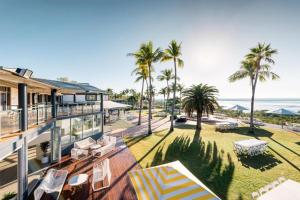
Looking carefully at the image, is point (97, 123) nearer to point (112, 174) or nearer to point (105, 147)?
point (105, 147)

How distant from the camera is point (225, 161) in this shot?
11.3 meters

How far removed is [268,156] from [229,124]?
10.4 m

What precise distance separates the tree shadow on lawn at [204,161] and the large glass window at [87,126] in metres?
7.85

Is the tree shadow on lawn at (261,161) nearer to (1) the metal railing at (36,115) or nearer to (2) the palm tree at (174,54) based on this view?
(2) the palm tree at (174,54)

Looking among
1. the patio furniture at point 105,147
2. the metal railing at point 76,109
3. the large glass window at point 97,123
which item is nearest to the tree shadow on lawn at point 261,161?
the patio furniture at point 105,147

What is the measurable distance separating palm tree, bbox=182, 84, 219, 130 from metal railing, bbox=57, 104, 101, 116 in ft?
43.5

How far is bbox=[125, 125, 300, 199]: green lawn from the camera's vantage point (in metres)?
8.44

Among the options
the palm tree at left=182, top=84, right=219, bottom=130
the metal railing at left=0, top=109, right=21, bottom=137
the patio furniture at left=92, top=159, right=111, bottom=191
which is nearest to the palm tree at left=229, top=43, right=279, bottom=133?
the palm tree at left=182, top=84, right=219, bottom=130

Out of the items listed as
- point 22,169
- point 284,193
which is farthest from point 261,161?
point 22,169

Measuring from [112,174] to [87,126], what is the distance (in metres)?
8.02

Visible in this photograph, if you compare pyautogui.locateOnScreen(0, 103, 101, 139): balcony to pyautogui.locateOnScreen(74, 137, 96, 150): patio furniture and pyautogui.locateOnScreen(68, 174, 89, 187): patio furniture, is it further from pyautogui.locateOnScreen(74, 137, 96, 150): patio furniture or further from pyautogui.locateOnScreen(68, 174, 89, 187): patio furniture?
pyautogui.locateOnScreen(68, 174, 89, 187): patio furniture

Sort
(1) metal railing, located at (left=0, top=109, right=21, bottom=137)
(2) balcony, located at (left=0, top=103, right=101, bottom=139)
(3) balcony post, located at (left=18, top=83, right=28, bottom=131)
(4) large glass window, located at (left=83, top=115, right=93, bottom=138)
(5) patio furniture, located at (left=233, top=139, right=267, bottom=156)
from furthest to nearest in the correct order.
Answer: (4) large glass window, located at (left=83, top=115, right=93, bottom=138) < (5) patio furniture, located at (left=233, top=139, right=267, bottom=156) < (3) balcony post, located at (left=18, top=83, right=28, bottom=131) < (2) balcony, located at (left=0, top=103, right=101, bottom=139) < (1) metal railing, located at (left=0, top=109, right=21, bottom=137)

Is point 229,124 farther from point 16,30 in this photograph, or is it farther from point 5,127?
point 16,30

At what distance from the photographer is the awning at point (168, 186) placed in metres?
4.87
